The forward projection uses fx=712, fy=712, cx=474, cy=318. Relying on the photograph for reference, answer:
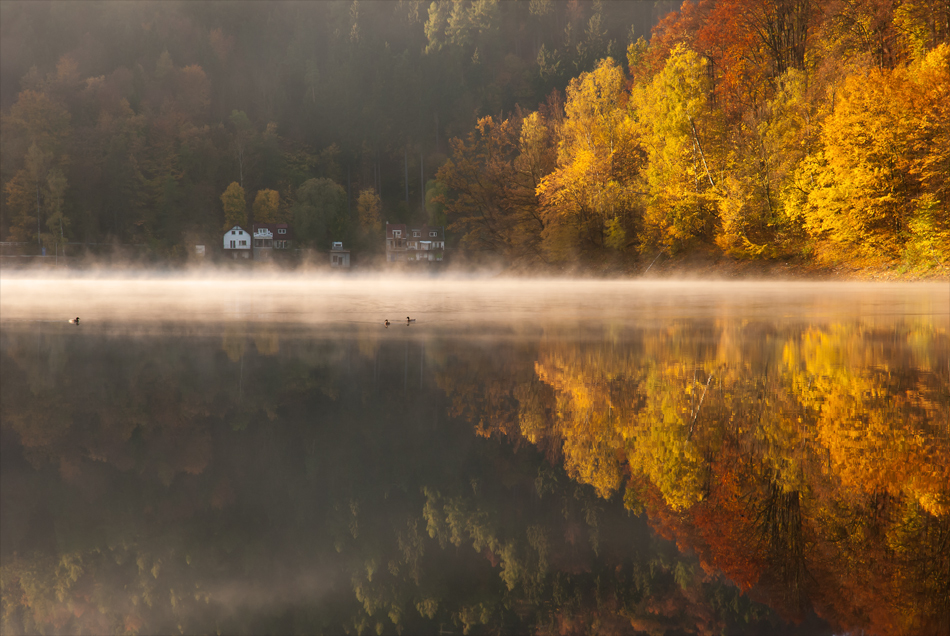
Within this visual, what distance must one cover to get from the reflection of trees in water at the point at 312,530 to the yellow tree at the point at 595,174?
4954cm

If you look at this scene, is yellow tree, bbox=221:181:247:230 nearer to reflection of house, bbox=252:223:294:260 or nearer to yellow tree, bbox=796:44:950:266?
reflection of house, bbox=252:223:294:260

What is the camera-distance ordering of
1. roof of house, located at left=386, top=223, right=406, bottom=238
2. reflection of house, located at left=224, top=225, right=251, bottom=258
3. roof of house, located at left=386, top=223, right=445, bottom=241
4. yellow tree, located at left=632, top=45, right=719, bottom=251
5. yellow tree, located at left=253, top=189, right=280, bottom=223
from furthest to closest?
yellow tree, located at left=253, top=189, right=280, bottom=223, reflection of house, located at left=224, top=225, right=251, bottom=258, roof of house, located at left=386, top=223, right=406, bottom=238, roof of house, located at left=386, top=223, right=445, bottom=241, yellow tree, located at left=632, top=45, right=719, bottom=251

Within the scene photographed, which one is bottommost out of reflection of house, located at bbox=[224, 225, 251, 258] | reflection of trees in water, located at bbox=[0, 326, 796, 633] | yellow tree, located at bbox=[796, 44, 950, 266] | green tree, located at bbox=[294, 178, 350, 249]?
reflection of trees in water, located at bbox=[0, 326, 796, 633]

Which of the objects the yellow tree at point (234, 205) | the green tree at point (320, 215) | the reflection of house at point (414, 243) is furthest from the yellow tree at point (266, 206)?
the reflection of house at point (414, 243)

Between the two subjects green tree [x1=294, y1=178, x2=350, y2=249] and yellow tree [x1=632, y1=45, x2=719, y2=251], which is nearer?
yellow tree [x1=632, y1=45, x2=719, y2=251]

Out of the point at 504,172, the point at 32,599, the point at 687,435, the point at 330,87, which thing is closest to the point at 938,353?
the point at 687,435

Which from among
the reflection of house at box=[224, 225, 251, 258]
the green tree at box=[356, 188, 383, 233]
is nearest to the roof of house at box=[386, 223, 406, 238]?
the green tree at box=[356, 188, 383, 233]

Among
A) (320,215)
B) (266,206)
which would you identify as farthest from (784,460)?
(266,206)

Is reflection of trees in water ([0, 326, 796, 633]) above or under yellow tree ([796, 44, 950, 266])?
under

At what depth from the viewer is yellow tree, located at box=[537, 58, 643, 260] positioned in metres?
54.3

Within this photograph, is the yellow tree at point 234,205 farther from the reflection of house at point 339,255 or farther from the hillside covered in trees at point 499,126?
the reflection of house at point 339,255

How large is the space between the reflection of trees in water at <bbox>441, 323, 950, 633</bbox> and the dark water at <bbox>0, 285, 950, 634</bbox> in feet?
0.07

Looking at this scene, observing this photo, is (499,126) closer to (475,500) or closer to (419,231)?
(419,231)

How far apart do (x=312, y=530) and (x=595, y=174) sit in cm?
5324
